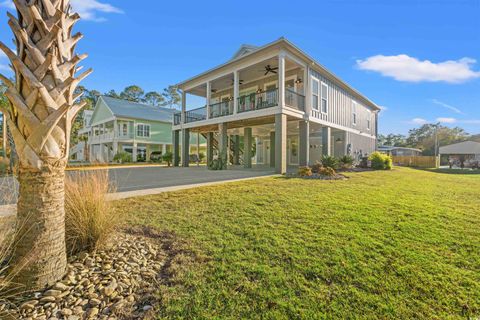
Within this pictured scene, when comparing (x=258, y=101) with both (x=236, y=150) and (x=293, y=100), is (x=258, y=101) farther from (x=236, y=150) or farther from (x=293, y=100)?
(x=236, y=150)

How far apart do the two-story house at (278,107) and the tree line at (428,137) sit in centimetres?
4349

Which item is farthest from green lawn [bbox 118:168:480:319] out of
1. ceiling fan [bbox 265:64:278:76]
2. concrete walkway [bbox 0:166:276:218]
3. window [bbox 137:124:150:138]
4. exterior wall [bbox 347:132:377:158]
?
window [bbox 137:124:150:138]

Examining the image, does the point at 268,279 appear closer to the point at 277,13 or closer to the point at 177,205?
the point at 177,205

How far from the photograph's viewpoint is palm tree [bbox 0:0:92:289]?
1888mm

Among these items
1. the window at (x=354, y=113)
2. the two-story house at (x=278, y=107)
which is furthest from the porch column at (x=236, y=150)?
the window at (x=354, y=113)

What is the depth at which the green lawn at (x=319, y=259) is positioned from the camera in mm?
1971

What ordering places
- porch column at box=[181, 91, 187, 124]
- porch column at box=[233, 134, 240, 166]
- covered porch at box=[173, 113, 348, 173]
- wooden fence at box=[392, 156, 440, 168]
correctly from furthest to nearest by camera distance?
wooden fence at box=[392, 156, 440, 168]
porch column at box=[233, 134, 240, 166]
porch column at box=[181, 91, 187, 124]
covered porch at box=[173, 113, 348, 173]

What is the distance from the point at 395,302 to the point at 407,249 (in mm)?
1204

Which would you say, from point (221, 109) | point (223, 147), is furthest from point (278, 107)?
point (221, 109)

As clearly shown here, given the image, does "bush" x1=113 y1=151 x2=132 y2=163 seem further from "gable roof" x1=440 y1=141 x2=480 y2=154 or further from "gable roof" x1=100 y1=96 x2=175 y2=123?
"gable roof" x1=440 y1=141 x2=480 y2=154

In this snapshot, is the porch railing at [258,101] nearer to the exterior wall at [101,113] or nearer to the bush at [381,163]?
the bush at [381,163]

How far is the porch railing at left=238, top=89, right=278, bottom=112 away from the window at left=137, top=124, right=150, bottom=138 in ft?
60.7

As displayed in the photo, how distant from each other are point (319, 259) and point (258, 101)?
10.7m

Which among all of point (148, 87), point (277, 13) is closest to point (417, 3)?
point (277, 13)
